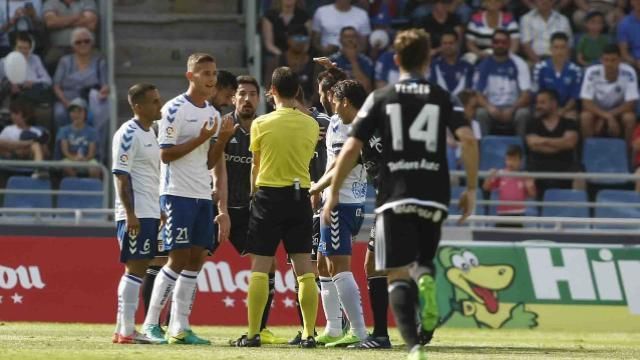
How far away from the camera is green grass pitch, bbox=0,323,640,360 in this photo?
37.5 feet

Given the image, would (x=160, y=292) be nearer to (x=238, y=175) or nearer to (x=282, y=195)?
(x=282, y=195)

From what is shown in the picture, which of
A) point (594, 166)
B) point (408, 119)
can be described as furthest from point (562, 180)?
point (408, 119)

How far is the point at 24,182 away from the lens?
818 inches

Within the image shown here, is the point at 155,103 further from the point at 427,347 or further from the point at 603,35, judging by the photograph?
the point at 603,35

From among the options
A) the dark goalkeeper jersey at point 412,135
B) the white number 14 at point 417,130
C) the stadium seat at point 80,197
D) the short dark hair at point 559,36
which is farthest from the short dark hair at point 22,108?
the white number 14 at point 417,130

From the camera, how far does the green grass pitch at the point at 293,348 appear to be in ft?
37.5

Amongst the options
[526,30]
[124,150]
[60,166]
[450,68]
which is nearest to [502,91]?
[450,68]

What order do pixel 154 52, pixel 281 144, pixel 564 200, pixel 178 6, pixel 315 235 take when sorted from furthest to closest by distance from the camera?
pixel 178 6 < pixel 154 52 < pixel 564 200 < pixel 315 235 < pixel 281 144

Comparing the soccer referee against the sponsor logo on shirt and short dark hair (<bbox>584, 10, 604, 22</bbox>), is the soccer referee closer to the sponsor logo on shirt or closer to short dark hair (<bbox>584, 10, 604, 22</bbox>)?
the sponsor logo on shirt

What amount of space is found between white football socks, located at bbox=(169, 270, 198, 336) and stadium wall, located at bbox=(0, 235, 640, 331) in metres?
5.38

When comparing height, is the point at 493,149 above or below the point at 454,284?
above

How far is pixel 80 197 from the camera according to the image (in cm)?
2059

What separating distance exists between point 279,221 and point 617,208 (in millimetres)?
9628

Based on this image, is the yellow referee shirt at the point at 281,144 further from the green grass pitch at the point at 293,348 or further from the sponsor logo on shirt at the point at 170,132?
the green grass pitch at the point at 293,348
